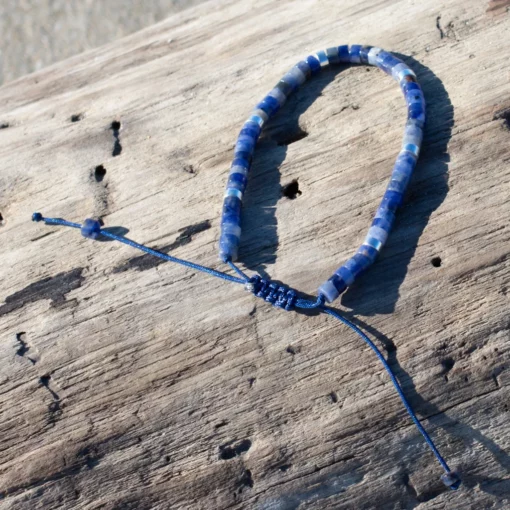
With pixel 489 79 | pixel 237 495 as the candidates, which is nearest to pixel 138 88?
pixel 489 79

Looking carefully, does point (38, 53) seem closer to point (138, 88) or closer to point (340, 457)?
point (138, 88)

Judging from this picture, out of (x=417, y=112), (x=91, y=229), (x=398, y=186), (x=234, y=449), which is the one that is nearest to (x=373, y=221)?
(x=398, y=186)

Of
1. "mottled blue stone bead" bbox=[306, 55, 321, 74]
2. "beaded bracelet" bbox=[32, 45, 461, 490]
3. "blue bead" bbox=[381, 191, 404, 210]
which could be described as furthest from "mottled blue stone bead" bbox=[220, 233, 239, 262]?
"mottled blue stone bead" bbox=[306, 55, 321, 74]

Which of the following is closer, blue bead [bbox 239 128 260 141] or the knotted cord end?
the knotted cord end

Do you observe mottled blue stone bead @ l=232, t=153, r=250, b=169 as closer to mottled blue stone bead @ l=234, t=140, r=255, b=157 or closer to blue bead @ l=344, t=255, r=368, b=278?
mottled blue stone bead @ l=234, t=140, r=255, b=157

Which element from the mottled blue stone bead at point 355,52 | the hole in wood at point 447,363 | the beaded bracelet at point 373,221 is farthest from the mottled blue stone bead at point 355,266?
the mottled blue stone bead at point 355,52

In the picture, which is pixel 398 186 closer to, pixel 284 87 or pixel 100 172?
pixel 284 87
